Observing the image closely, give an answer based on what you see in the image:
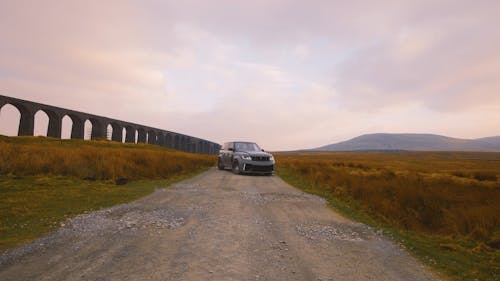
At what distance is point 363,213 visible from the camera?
7.36 m

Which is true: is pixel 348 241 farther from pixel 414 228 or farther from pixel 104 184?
pixel 104 184

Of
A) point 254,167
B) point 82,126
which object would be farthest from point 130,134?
point 254,167

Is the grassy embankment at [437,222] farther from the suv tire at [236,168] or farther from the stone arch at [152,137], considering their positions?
the stone arch at [152,137]

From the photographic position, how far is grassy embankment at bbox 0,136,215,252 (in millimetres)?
5156

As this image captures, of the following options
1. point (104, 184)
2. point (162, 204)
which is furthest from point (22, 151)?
point (162, 204)

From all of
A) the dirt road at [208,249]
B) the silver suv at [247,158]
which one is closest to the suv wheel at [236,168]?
the silver suv at [247,158]

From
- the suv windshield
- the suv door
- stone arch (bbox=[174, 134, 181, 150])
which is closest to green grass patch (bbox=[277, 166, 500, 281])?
the suv windshield

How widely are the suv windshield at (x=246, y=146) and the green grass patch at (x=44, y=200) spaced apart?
900 centimetres

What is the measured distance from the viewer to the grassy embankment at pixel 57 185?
5.16 meters

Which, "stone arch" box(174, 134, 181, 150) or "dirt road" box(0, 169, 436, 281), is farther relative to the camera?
"stone arch" box(174, 134, 181, 150)

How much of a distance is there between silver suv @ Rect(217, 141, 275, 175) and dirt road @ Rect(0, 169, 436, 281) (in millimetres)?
9645

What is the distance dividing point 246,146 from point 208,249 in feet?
47.7

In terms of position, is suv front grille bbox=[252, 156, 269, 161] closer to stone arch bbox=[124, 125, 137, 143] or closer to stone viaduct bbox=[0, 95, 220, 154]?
stone viaduct bbox=[0, 95, 220, 154]

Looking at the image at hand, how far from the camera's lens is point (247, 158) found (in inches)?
651
